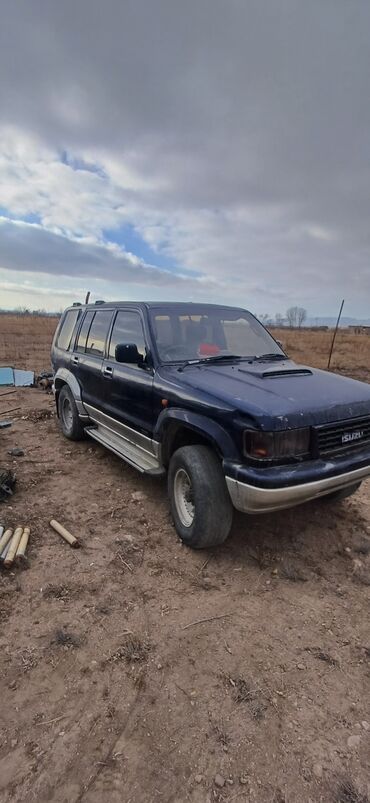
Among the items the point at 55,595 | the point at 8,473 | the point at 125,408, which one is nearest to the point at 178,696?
the point at 55,595

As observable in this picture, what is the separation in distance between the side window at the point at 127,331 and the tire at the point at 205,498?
126 cm

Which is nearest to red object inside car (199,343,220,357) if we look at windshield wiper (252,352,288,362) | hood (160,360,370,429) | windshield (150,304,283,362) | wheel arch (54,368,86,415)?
windshield (150,304,283,362)

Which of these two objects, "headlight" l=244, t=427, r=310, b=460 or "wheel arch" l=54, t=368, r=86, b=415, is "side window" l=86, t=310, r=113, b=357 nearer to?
"wheel arch" l=54, t=368, r=86, b=415

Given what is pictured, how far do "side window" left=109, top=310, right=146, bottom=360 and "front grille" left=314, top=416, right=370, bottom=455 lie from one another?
1866mm

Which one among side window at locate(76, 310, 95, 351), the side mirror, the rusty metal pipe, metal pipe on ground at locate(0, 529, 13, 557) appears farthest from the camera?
side window at locate(76, 310, 95, 351)

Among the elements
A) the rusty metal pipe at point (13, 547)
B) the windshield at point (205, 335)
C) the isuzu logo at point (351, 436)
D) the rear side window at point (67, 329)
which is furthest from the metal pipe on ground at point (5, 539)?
the rear side window at point (67, 329)

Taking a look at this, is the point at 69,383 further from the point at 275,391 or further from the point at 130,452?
the point at 275,391

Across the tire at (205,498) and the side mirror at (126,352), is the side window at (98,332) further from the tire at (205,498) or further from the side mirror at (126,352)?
the tire at (205,498)

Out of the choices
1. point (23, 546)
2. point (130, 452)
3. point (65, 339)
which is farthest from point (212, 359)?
point (65, 339)

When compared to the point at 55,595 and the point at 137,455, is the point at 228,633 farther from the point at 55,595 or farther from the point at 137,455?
the point at 137,455

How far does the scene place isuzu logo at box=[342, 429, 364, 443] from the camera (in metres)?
3.07

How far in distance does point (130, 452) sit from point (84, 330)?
2190mm

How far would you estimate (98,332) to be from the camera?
5203 millimetres

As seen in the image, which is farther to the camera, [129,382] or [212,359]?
[129,382]
